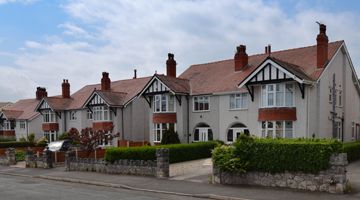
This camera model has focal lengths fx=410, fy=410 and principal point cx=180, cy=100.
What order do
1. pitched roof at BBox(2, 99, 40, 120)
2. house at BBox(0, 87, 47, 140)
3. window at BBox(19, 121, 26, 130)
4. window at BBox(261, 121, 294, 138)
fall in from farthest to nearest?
window at BBox(19, 121, 26, 130) → pitched roof at BBox(2, 99, 40, 120) → house at BBox(0, 87, 47, 140) → window at BBox(261, 121, 294, 138)

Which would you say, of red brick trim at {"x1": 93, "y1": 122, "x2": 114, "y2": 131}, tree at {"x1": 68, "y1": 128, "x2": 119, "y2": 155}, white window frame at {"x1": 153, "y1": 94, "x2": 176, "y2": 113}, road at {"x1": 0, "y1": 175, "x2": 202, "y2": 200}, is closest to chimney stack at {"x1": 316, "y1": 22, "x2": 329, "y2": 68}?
white window frame at {"x1": 153, "y1": 94, "x2": 176, "y2": 113}

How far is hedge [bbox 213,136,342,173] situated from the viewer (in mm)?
15594

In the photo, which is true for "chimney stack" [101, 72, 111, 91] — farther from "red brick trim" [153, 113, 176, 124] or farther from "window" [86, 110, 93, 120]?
"red brick trim" [153, 113, 176, 124]

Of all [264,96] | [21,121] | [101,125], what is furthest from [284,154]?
[21,121]

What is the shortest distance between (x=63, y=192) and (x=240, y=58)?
2299 cm

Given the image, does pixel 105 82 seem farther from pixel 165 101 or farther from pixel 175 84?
pixel 175 84

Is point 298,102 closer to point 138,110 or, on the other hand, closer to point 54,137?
point 138,110

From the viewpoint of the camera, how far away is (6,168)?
29.4m

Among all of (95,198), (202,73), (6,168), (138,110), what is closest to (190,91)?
(202,73)

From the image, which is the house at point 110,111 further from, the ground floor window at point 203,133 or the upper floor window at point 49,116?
the ground floor window at point 203,133

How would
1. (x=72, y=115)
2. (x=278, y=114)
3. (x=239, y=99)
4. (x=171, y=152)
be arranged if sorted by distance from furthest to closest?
(x=72, y=115), (x=239, y=99), (x=278, y=114), (x=171, y=152)

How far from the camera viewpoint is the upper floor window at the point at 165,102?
121 feet

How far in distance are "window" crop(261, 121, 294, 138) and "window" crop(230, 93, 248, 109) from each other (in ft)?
10.1

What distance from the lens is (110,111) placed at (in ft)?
141
